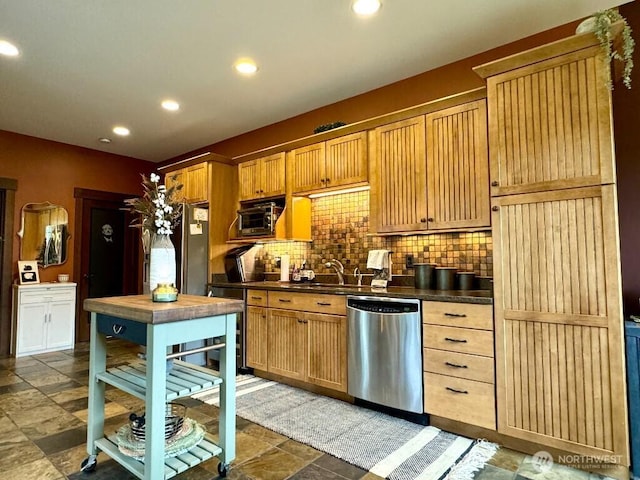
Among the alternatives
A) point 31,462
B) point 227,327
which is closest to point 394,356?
point 227,327

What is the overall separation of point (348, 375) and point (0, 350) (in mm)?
4639

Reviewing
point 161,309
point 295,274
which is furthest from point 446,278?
point 161,309

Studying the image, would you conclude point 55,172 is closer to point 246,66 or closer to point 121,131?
point 121,131

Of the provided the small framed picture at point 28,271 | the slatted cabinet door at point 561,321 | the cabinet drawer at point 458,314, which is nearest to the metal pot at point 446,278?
the cabinet drawer at point 458,314

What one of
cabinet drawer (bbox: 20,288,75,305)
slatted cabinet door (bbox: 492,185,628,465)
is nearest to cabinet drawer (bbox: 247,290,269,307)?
slatted cabinet door (bbox: 492,185,628,465)

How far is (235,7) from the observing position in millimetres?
2480

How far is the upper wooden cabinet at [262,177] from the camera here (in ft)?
13.5

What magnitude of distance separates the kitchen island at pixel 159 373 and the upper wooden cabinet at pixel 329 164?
6.08 feet

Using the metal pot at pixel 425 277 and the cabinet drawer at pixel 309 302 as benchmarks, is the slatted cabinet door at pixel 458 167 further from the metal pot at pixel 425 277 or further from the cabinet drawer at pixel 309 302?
the cabinet drawer at pixel 309 302

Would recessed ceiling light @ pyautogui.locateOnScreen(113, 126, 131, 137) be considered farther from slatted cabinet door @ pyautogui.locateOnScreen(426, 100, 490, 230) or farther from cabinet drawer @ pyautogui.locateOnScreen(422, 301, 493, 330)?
cabinet drawer @ pyautogui.locateOnScreen(422, 301, 493, 330)

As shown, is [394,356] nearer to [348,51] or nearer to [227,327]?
[227,327]

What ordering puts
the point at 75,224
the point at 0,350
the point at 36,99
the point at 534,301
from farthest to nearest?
A: the point at 75,224, the point at 0,350, the point at 36,99, the point at 534,301

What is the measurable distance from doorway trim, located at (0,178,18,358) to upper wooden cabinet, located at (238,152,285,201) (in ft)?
10.2

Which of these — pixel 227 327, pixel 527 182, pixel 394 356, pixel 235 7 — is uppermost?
pixel 235 7
